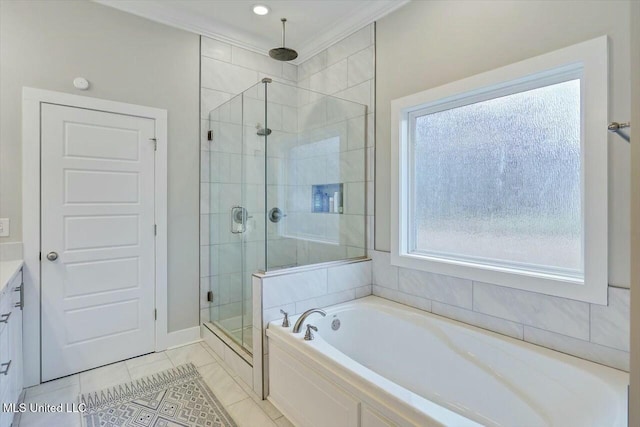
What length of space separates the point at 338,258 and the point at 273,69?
214 centimetres

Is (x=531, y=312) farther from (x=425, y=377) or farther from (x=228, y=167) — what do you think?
(x=228, y=167)

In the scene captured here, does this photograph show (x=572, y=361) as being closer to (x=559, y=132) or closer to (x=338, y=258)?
(x=559, y=132)

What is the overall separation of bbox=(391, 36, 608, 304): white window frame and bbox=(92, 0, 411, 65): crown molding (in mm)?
957

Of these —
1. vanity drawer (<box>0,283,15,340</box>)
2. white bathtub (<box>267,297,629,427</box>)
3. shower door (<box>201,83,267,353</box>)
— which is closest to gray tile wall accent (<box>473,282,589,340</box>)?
white bathtub (<box>267,297,629,427</box>)

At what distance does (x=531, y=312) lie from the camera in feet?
6.23

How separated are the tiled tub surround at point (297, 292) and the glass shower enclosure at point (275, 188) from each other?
168 mm

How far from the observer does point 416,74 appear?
2.48 m

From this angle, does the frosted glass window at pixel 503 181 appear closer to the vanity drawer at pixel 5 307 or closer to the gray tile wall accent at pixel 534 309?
the gray tile wall accent at pixel 534 309

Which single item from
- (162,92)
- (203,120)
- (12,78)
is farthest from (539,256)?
(12,78)

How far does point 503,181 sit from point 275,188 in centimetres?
160

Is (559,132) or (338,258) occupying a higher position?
(559,132)

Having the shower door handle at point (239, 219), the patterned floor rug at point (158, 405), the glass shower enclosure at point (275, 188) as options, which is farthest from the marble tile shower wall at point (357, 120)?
the patterned floor rug at point (158, 405)

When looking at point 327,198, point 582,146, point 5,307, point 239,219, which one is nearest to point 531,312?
point 582,146

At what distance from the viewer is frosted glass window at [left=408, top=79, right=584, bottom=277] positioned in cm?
184
